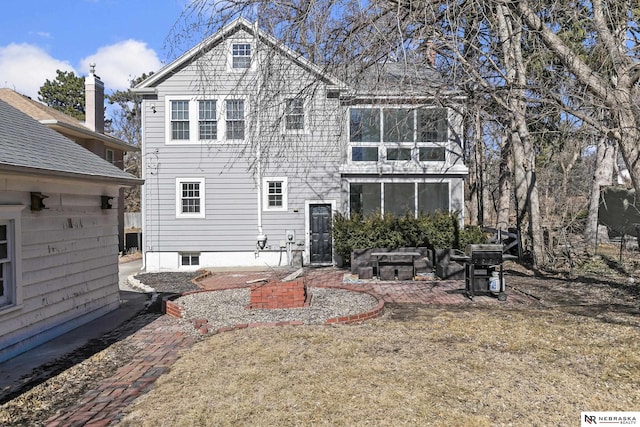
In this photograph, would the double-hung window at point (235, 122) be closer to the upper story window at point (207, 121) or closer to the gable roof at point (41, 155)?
the upper story window at point (207, 121)

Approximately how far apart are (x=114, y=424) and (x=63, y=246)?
159 inches

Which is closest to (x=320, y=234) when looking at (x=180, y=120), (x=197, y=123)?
(x=197, y=123)

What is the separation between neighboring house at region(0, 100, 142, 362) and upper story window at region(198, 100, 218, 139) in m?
6.02

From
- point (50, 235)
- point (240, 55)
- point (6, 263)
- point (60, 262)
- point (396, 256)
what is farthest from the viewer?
point (240, 55)

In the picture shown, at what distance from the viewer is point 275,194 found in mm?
14289

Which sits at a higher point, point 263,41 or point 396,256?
point 263,41

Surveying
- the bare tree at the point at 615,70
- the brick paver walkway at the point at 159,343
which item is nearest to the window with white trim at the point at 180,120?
the brick paver walkway at the point at 159,343

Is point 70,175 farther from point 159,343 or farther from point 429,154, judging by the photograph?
point 429,154

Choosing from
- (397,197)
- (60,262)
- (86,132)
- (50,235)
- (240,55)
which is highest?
(240,55)

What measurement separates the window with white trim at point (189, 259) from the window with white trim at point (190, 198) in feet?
4.23

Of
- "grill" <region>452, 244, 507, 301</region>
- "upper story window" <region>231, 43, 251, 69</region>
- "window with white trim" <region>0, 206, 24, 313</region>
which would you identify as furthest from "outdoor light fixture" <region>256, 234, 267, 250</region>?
"window with white trim" <region>0, 206, 24, 313</region>

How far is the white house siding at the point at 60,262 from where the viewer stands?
5754mm

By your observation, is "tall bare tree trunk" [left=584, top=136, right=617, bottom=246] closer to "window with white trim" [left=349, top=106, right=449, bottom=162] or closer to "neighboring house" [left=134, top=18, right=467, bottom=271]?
"neighboring house" [left=134, top=18, right=467, bottom=271]

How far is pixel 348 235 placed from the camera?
508 inches
